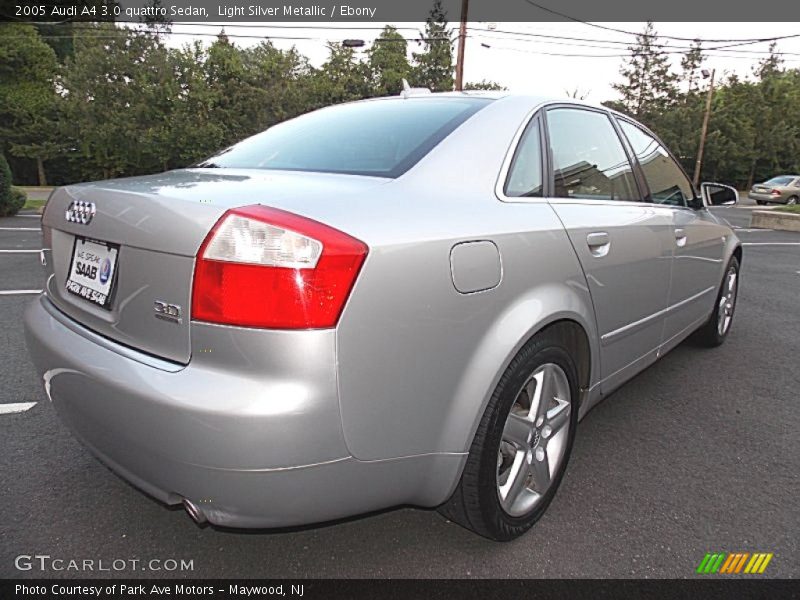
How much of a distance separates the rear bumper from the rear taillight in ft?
0.16

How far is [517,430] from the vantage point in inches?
76.2

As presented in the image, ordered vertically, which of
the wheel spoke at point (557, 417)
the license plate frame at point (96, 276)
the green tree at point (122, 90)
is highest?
the green tree at point (122, 90)

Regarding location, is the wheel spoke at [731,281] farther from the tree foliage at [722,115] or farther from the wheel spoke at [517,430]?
the tree foliage at [722,115]

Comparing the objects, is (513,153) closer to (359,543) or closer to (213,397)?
(213,397)

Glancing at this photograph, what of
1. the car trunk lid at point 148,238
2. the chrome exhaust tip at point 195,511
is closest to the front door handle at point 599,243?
the car trunk lid at point 148,238

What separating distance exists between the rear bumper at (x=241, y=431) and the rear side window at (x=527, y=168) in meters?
0.97

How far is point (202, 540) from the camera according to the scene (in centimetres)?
194

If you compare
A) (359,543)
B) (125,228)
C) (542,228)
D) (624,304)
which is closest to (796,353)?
(624,304)

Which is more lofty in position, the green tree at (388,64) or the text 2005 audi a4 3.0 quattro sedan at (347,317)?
the green tree at (388,64)

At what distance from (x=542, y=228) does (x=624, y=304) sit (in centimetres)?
76

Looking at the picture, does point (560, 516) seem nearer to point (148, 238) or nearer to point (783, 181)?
point (148, 238)

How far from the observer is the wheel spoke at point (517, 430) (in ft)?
6.22

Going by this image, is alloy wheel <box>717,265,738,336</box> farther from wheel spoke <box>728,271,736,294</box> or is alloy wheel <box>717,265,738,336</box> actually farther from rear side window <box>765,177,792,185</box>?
rear side window <box>765,177,792,185</box>

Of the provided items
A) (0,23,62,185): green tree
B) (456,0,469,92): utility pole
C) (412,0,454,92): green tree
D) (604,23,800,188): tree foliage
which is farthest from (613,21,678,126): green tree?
(0,23,62,185): green tree
